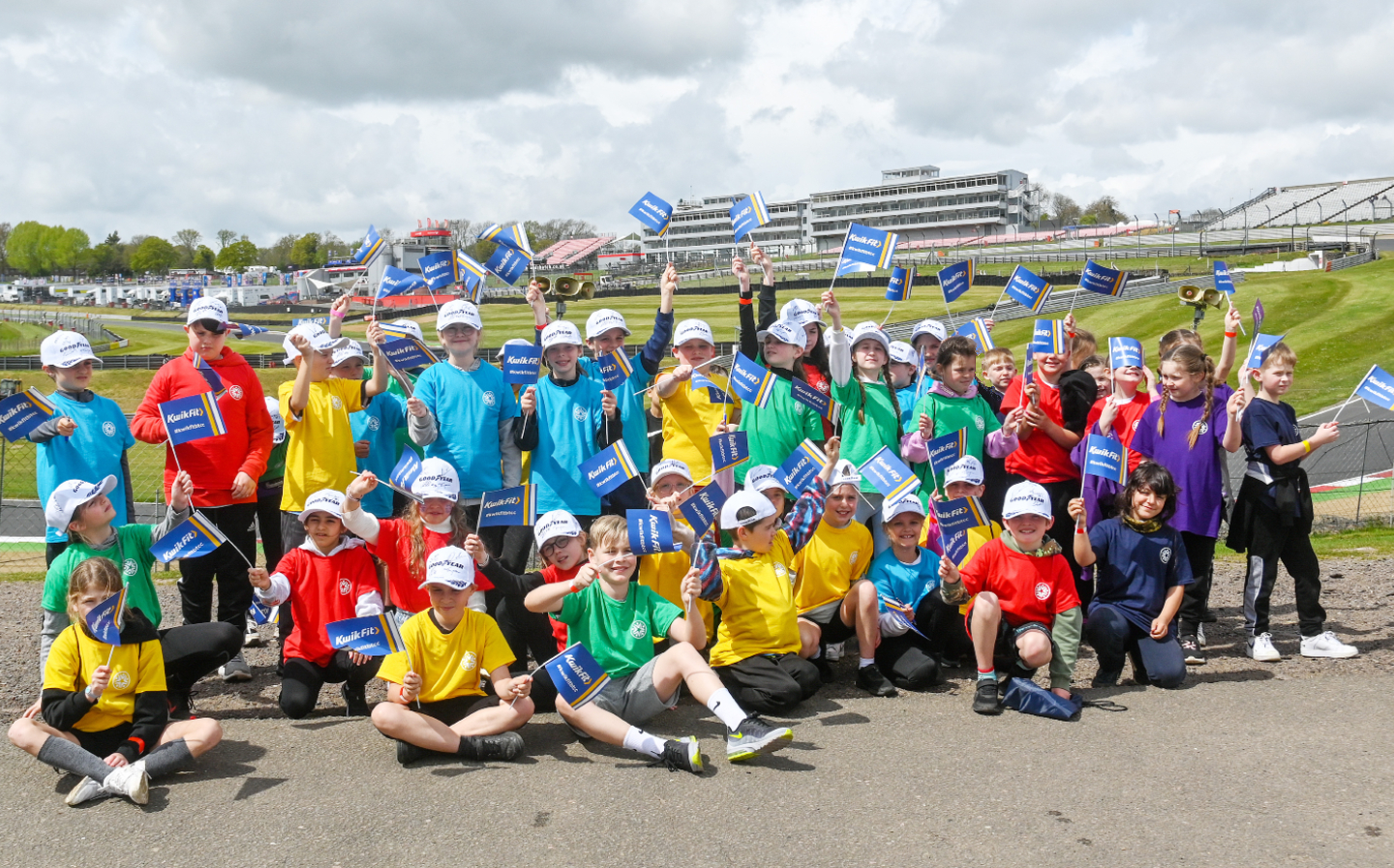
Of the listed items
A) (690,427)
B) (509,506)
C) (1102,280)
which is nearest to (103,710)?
(509,506)

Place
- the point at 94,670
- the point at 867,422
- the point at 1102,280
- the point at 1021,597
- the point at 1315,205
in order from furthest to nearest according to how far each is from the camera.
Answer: the point at 1315,205
the point at 1102,280
the point at 867,422
the point at 1021,597
the point at 94,670

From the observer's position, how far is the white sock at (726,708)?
5.30m

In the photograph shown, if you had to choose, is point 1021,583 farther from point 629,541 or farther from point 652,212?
point 652,212

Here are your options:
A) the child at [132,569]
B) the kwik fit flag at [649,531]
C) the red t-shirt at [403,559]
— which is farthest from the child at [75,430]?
the kwik fit flag at [649,531]

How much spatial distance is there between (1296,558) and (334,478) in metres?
6.23

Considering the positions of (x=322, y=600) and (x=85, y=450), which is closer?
(x=322, y=600)

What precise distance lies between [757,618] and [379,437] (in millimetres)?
2954

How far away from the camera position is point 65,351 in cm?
654

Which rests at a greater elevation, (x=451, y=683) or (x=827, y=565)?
(x=827, y=565)

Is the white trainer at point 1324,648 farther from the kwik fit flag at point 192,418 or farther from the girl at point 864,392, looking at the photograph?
the kwik fit flag at point 192,418

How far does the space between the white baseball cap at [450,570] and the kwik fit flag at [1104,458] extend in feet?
12.5

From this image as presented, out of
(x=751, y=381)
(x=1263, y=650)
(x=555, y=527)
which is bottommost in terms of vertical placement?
(x=1263, y=650)

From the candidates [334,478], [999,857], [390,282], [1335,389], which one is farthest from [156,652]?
[1335,389]

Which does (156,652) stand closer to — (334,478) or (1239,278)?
(334,478)
